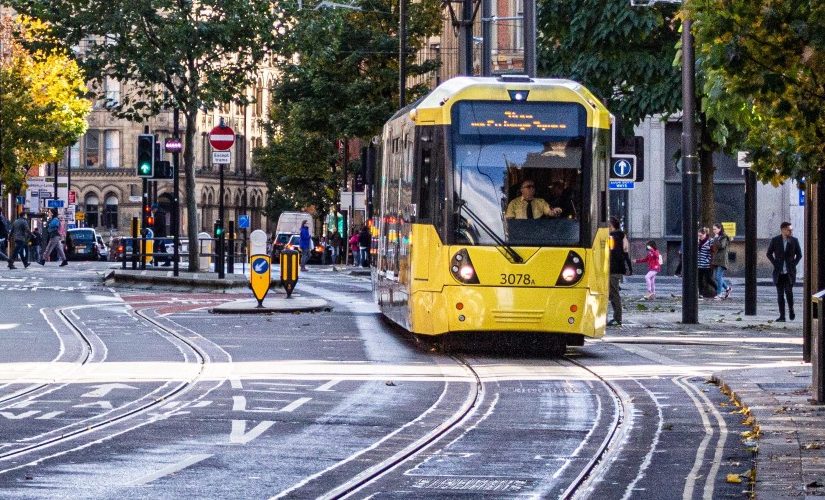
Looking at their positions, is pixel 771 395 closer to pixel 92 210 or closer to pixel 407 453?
pixel 407 453

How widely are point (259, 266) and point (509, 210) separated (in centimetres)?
1026

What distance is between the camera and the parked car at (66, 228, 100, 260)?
8050 centimetres

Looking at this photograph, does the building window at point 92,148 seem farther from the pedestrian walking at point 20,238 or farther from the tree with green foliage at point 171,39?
the tree with green foliage at point 171,39

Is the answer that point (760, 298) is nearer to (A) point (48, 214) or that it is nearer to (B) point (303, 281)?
(B) point (303, 281)

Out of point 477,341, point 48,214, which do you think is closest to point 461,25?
point 477,341

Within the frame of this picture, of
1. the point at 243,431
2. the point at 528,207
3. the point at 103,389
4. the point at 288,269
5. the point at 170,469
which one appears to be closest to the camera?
the point at 170,469

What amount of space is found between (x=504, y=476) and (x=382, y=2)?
56.6 meters

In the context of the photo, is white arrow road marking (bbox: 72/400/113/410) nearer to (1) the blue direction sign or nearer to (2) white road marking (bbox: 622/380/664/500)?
(2) white road marking (bbox: 622/380/664/500)

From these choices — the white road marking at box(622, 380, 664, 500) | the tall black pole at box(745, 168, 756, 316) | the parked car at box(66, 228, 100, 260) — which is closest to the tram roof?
the white road marking at box(622, 380, 664, 500)

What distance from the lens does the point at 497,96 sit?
835 inches

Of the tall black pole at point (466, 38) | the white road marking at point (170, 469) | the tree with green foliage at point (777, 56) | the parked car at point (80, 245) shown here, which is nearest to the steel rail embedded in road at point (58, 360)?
the white road marking at point (170, 469)

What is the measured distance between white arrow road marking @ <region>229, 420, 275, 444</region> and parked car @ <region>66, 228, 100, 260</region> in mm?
68172

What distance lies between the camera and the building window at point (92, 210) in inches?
4985

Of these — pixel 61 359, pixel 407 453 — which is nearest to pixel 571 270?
pixel 61 359
